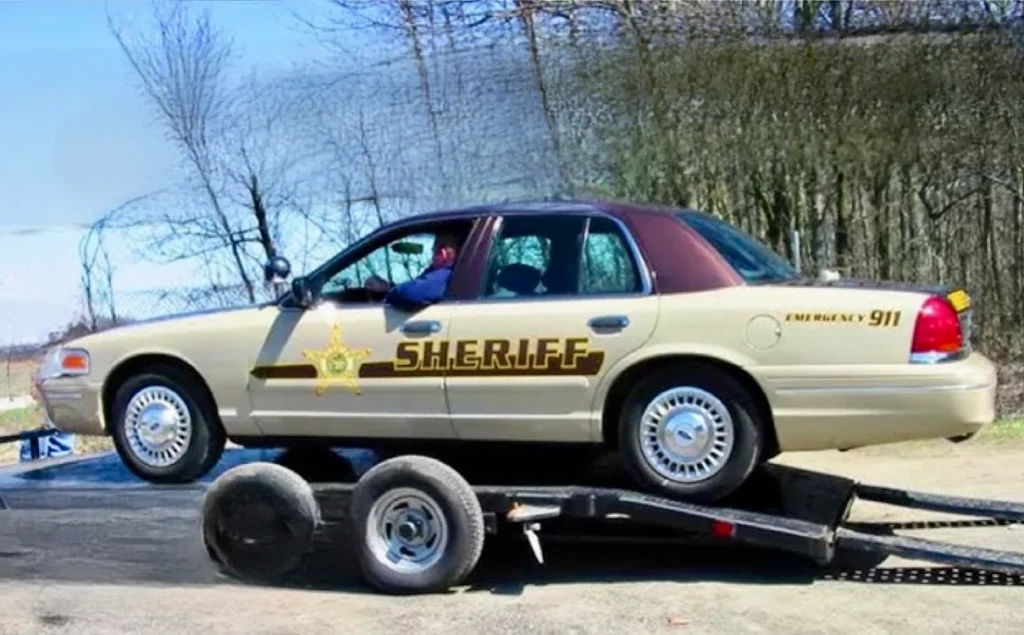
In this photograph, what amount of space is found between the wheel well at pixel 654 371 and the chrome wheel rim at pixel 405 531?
0.97 meters

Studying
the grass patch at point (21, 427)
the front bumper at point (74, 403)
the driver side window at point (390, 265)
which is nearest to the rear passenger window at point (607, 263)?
the driver side window at point (390, 265)

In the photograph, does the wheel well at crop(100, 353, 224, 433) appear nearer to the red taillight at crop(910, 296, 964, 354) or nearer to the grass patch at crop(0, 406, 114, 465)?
the red taillight at crop(910, 296, 964, 354)

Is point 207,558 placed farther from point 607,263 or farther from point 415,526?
point 607,263

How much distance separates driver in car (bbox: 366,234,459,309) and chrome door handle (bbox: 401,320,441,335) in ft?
0.33

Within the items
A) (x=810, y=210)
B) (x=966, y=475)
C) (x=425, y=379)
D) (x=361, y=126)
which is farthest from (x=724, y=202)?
(x=425, y=379)

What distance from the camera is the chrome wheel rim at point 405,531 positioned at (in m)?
6.51

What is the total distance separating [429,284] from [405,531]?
127 cm

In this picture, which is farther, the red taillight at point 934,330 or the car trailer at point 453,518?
the car trailer at point 453,518

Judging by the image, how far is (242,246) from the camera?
1438 cm

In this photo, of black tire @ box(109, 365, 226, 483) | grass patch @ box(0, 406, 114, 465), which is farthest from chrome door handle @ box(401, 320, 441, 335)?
grass patch @ box(0, 406, 114, 465)

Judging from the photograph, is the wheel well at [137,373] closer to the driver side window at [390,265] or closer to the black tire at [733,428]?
the driver side window at [390,265]

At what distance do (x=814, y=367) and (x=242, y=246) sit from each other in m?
9.41

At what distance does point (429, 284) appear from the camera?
6.75 m

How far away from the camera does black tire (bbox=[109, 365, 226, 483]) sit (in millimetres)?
7141
